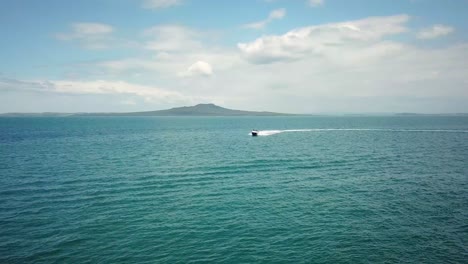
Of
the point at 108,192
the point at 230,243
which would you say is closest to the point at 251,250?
the point at 230,243

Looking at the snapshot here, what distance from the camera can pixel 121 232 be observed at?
32281mm

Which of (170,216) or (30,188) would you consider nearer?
(170,216)

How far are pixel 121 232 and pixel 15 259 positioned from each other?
9.07 m

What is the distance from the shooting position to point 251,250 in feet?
A: 93.7

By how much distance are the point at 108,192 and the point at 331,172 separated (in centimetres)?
4019

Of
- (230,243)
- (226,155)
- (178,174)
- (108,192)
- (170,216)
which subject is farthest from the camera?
(226,155)

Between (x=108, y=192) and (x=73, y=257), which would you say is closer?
(x=73, y=257)

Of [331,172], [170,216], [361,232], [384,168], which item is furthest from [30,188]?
[384,168]

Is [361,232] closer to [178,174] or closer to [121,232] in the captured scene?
[121,232]

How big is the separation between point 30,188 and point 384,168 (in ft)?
212

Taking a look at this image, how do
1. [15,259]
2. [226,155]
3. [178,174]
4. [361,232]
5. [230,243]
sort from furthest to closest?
[226,155] < [178,174] < [361,232] < [230,243] < [15,259]

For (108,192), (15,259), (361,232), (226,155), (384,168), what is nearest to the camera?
(15,259)

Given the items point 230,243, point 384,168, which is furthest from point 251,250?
point 384,168

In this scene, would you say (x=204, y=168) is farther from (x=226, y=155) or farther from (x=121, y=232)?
(x=121, y=232)
